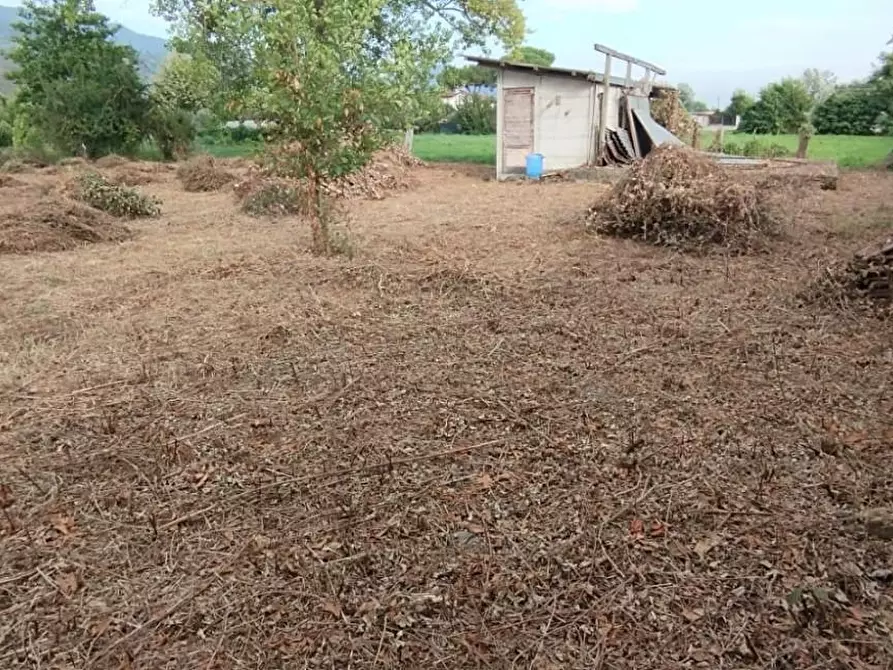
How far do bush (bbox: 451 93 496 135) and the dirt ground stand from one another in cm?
3094

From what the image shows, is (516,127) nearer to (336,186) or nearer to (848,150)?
(336,186)

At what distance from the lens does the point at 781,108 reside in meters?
28.9

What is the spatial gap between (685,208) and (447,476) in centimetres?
531

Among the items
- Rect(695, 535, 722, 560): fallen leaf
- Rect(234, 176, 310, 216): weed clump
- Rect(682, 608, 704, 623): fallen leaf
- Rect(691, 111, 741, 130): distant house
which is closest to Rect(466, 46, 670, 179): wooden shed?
Rect(234, 176, 310, 216): weed clump

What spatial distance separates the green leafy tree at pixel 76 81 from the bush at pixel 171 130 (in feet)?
1.52

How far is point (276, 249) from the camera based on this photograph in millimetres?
7195

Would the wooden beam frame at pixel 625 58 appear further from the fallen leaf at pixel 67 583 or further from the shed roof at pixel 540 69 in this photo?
the fallen leaf at pixel 67 583

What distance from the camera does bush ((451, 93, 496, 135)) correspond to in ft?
113

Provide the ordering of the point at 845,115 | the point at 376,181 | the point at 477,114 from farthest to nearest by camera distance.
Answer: the point at 477,114, the point at 845,115, the point at 376,181

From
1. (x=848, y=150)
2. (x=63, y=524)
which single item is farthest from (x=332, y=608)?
(x=848, y=150)

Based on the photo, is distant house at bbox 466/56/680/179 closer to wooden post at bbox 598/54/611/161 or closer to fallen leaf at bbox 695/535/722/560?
wooden post at bbox 598/54/611/161

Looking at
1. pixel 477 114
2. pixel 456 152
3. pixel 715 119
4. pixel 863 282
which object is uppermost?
pixel 477 114

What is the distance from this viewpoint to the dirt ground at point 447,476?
202 centimetres

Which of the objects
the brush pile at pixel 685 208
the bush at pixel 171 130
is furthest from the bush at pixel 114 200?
the bush at pixel 171 130
